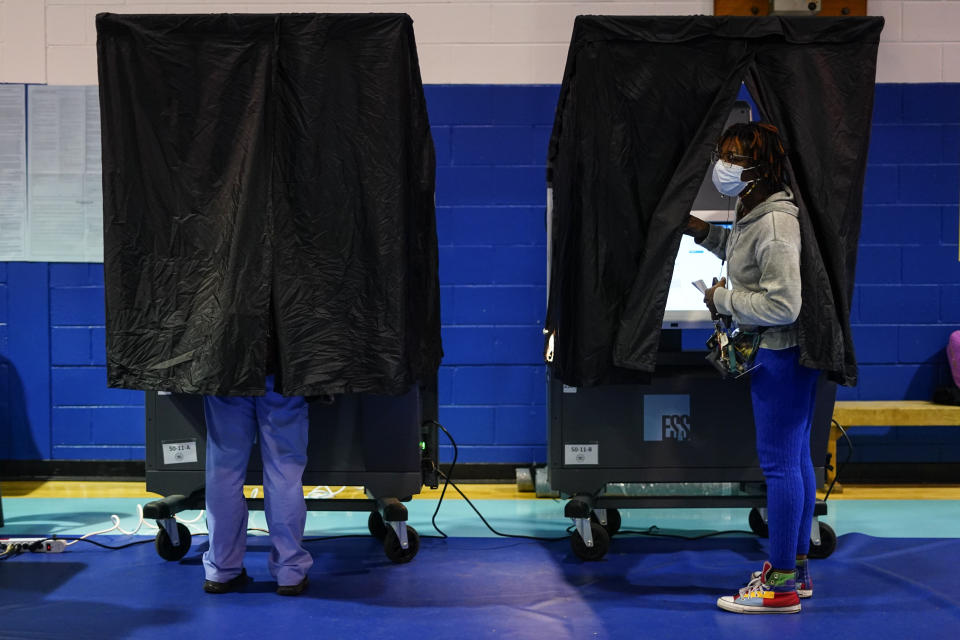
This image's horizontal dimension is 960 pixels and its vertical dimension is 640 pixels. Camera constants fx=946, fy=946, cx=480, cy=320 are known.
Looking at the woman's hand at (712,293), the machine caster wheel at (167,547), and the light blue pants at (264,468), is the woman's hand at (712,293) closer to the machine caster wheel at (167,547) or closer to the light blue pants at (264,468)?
the light blue pants at (264,468)

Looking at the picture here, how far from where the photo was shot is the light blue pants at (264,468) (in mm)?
2930

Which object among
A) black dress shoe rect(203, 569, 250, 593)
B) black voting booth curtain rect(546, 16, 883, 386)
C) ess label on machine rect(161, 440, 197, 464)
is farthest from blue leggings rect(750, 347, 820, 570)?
ess label on machine rect(161, 440, 197, 464)

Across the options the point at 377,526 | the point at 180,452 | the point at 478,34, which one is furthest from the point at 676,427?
the point at 478,34

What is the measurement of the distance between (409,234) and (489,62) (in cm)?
195

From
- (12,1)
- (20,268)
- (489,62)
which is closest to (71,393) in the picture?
(20,268)

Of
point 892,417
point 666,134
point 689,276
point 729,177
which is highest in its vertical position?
point 666,134

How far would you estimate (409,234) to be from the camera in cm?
304

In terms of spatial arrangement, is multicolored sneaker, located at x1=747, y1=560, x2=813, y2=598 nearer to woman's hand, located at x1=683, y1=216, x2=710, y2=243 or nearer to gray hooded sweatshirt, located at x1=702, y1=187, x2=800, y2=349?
gray hooded sweatshirt, located at x1=702, y1=187, x2=800, y2=349

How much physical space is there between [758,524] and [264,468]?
1.95 metres

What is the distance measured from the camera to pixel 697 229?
3088 mm

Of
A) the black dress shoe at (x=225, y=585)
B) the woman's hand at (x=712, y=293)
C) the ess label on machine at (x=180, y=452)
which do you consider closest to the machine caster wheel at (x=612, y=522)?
the woman's hand at (x=712, y=293)

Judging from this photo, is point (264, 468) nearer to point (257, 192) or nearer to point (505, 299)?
point (257, 192)

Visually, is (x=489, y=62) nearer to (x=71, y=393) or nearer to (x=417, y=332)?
(x=417, y=332)

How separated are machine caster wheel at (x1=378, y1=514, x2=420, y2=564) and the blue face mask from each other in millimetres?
1628
